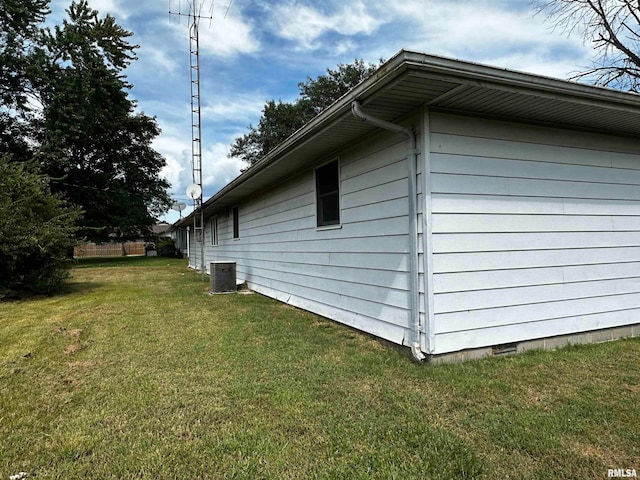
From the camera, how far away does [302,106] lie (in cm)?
2772

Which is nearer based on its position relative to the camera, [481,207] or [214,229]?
[481,207]

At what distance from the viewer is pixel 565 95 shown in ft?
11.5

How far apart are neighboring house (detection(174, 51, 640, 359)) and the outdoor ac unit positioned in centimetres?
432

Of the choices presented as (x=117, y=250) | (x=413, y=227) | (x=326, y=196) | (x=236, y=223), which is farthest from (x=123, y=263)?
(x=413, y=227)

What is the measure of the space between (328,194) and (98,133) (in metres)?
21.7

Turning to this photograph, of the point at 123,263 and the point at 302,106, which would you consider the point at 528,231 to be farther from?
the point at 302,106

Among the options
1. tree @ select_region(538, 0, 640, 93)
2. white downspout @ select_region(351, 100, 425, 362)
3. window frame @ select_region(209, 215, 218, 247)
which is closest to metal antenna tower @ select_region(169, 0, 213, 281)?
window frame @ select_region(209, 215, 218, 247)

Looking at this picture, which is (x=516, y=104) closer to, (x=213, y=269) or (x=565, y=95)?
(x=565, y=95)

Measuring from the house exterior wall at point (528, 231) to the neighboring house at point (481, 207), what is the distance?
1 cm

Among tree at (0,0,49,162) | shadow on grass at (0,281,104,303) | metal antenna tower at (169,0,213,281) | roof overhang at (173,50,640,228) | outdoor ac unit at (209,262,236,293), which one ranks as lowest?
shadow on grass at (0,281,104,303)

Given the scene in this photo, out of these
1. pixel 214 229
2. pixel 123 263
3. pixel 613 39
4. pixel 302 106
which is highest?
pixel 302 106

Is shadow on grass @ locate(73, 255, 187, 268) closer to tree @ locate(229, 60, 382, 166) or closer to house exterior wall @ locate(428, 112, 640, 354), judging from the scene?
tree @ locate(229, 60, 382, 166)

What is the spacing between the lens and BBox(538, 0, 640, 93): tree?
36.6 feet

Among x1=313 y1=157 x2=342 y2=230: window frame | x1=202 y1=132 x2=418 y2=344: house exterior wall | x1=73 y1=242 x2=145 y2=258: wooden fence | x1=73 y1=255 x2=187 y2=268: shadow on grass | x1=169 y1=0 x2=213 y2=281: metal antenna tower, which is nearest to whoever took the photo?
x1=202 y1=132 x2=418 y2=344: house exterior wall
